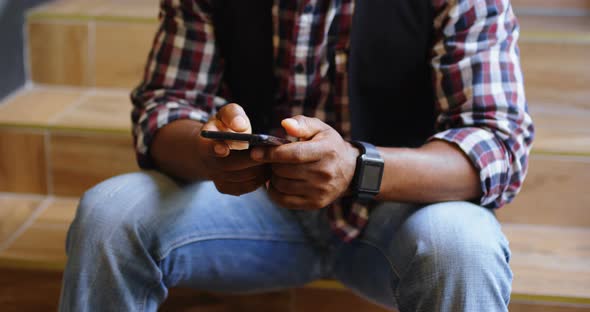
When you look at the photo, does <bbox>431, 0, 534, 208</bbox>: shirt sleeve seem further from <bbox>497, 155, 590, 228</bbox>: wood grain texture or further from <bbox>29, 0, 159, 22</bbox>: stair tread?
<bbox>29, 0, 159, 22</bbox>: stair tread

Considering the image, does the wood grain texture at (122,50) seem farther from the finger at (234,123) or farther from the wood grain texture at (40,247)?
the finger at (234,123)

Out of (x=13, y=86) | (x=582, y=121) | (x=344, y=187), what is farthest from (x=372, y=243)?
(x=13, y=86)

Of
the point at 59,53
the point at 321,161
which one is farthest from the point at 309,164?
the point at 59,53

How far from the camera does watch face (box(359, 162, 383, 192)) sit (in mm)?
923

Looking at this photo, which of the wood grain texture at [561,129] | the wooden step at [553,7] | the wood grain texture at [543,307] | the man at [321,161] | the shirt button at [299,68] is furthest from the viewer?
the wooden step at [553,7]

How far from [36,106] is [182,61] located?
59 centimetres

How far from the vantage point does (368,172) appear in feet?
3.04

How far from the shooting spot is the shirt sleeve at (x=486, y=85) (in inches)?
39.3

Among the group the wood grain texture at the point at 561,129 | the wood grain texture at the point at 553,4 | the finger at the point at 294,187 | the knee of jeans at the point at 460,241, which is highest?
the wood grain texture at the point at 553,4

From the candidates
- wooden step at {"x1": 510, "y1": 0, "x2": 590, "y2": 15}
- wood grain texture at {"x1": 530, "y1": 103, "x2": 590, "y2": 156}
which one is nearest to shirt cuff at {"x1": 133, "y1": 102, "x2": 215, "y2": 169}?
wood grain texture at {"x1": 530, "y1": 103, "x2": 590, "y2": 156}

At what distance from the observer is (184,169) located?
3.34 ft

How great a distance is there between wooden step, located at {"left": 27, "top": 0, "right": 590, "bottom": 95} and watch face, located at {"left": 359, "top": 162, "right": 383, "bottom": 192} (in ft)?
2.53

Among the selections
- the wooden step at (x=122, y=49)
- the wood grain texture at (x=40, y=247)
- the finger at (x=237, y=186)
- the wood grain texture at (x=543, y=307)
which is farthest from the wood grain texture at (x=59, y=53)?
the wood grain texture at (x=543, y=307)

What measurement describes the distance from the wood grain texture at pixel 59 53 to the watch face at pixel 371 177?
96 centimetres
